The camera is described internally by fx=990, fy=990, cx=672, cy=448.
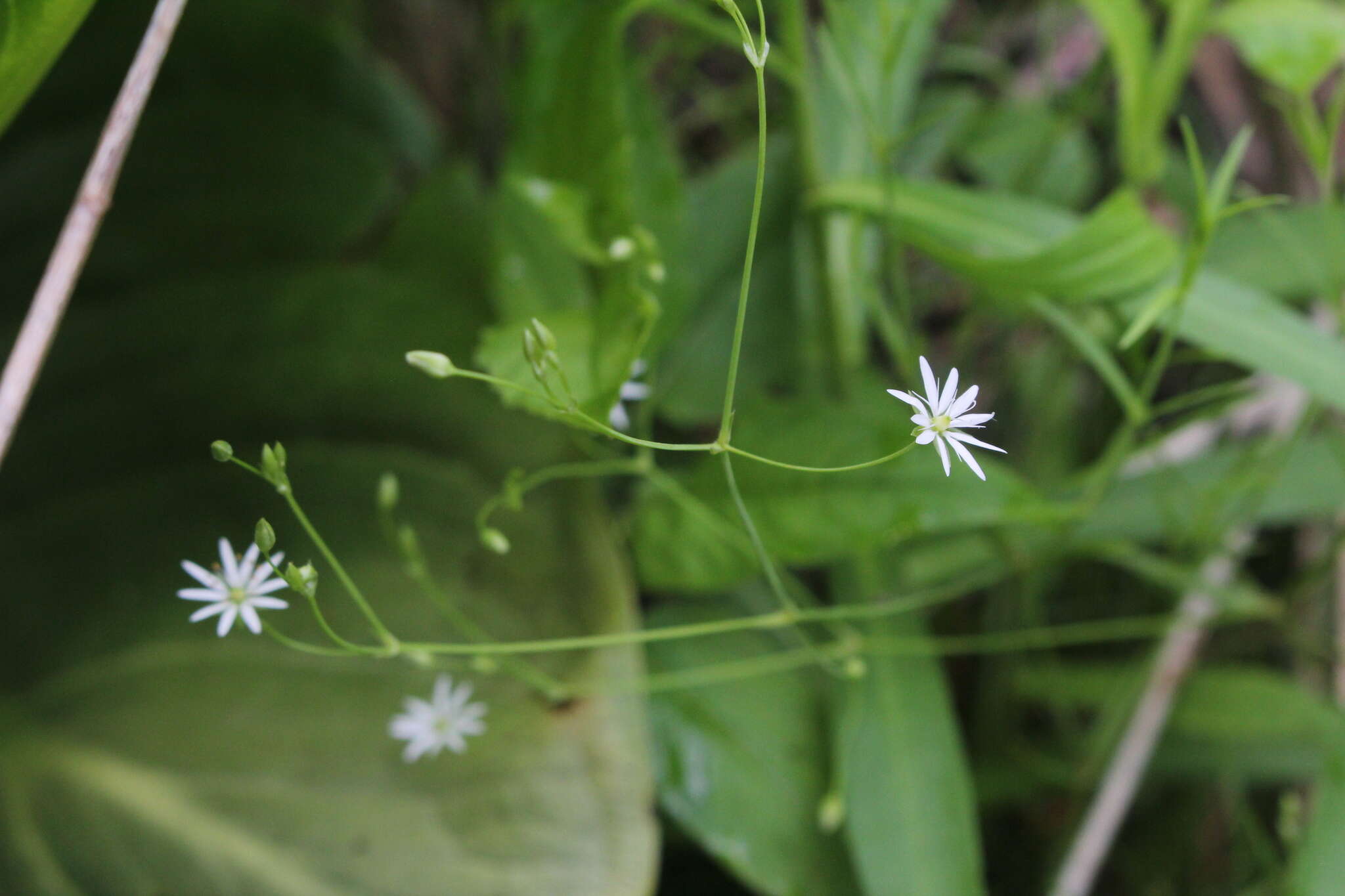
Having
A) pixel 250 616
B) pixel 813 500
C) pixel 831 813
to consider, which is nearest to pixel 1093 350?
pixel 813 500

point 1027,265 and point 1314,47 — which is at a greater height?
point 1314,47

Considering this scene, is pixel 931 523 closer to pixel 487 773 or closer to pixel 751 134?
pixel 487 773

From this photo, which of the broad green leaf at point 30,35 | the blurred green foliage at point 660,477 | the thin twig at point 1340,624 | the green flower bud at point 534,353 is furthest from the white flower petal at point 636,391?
the thin twig at point 1340,624

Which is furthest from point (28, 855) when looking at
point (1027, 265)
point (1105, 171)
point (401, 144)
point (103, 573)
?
point (1105, 171)

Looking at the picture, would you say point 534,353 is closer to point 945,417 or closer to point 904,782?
point 945,417

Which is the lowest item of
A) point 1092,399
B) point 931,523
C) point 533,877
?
point 533,877

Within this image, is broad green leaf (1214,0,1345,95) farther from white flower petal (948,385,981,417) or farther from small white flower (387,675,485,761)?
small white flower (387,675,485,761)
